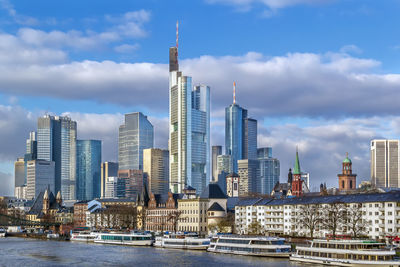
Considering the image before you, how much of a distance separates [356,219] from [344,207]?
25.4ft

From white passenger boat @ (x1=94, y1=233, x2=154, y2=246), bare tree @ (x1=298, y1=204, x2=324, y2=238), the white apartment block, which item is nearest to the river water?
white passenger boat @ (x1=94, y1=233, x2=154, y2=246)

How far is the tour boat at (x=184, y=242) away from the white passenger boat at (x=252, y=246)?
941 centimetres

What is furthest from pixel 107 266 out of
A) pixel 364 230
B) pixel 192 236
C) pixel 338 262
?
pixel 364 230

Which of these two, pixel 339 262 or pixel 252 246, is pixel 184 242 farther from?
pixel 339 262

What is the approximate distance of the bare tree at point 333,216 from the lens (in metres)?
157

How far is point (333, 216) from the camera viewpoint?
536ft

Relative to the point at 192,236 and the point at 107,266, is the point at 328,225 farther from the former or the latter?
the point at 107,266

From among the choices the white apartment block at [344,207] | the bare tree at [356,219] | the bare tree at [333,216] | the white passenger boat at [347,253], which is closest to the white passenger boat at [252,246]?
the white passenger boat at [347,253]

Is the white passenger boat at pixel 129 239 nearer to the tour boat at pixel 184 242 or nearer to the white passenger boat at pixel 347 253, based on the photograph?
the tour boat at pixel 184 242

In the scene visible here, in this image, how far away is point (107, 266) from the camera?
12075 centimetres

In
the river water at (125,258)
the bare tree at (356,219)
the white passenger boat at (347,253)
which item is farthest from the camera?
the bare tree at (356,219)

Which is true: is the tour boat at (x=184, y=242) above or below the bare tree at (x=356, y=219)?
below

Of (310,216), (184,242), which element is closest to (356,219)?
(310,216)

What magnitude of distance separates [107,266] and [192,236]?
5096 cm
